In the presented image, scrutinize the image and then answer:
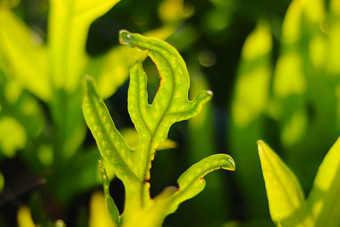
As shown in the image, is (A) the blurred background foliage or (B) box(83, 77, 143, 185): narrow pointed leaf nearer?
(B) box(83, 77, 143, 185): narrow pointed leaf

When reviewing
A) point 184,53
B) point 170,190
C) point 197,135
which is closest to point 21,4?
point 184,53

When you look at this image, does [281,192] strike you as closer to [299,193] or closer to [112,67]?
[299,193]

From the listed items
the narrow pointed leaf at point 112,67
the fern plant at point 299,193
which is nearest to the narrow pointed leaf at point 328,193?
the fern plant at point 299,193

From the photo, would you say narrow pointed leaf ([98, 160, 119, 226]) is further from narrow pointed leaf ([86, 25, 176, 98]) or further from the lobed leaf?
narrow pointed leaf ([86, 25, 176, 98])

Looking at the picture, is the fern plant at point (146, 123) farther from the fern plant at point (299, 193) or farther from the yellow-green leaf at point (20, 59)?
the yellow-green leaf at point (20, 59)

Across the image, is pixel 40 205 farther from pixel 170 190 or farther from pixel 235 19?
pixel 235 19

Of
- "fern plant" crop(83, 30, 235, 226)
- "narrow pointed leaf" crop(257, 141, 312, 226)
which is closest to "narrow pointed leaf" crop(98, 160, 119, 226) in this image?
"fern plant" crop(83, 30, 235, 226)
